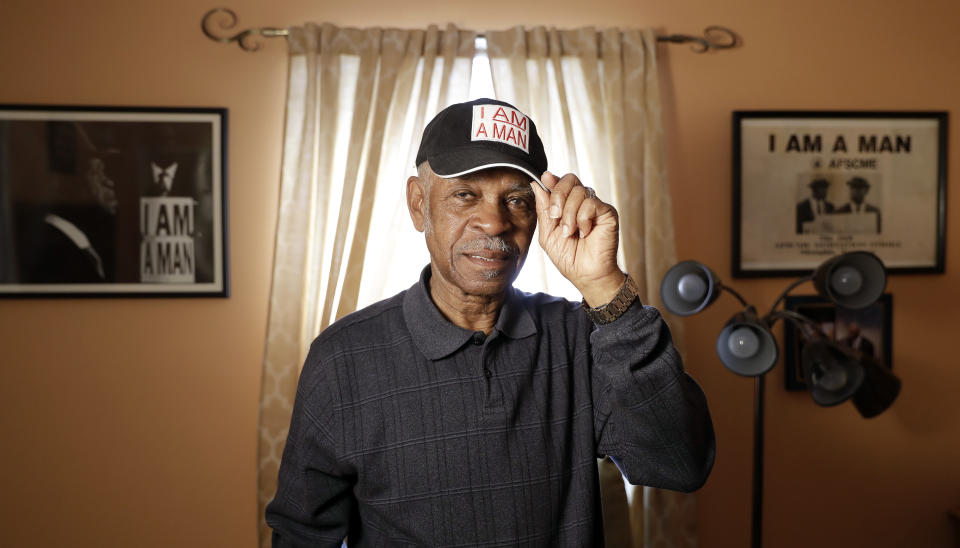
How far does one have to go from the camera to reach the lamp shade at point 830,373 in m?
1.98

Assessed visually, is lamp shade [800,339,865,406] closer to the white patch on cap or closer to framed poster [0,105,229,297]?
the white patch on cap

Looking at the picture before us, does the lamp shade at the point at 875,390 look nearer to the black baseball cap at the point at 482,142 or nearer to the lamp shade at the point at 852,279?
the lamp shade at the point at 852,279

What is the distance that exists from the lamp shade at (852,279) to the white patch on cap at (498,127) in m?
1.36

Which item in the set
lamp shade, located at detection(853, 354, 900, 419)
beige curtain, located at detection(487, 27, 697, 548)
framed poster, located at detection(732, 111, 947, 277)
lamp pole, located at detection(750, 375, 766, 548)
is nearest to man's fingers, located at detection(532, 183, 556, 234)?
beige curtain, located at detection(487, 27, 697, 548)

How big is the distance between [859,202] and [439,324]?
7.00 feet

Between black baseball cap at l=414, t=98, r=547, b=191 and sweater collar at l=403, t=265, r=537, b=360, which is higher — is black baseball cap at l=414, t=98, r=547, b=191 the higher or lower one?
the higher one

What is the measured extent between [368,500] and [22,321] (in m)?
1.93

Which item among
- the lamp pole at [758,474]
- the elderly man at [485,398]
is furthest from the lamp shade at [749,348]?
the elderly man at [485,398]

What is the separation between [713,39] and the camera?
2.56 meters

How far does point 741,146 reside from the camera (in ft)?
8.32

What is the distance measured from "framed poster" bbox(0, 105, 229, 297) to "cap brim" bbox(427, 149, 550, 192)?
1488 millimetres

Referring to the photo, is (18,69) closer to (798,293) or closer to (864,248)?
(798,293)

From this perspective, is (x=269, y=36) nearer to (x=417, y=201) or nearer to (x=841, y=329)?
(x=417, y=201)

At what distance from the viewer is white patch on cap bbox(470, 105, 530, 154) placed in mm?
1206
